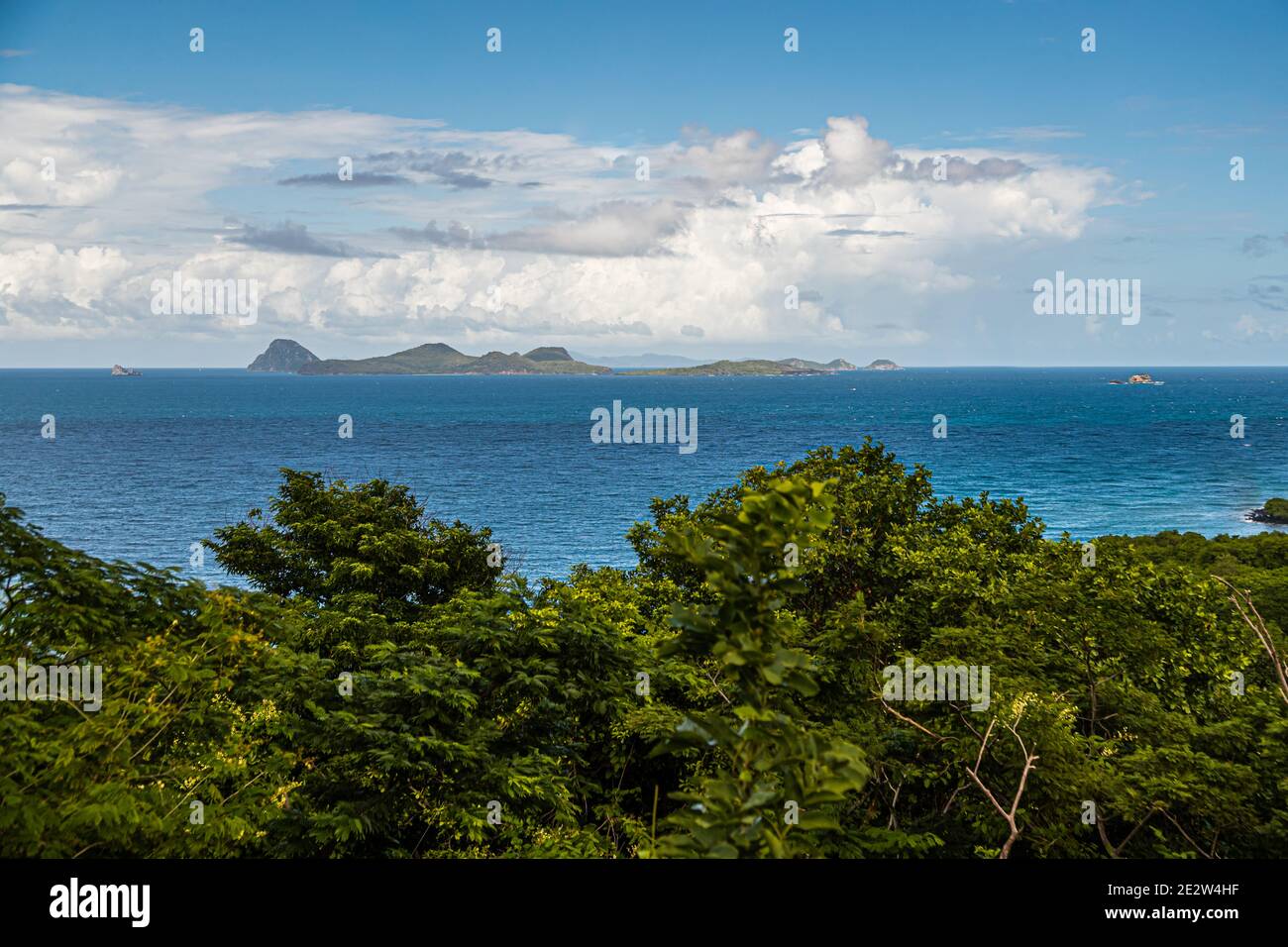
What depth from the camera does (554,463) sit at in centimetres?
10162

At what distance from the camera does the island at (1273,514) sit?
2584 inches

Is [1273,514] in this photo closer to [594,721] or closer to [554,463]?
[554,463]

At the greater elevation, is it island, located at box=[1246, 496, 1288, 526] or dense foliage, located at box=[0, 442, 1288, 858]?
dense foliage, located at box=[0, 442, 1288, 858]

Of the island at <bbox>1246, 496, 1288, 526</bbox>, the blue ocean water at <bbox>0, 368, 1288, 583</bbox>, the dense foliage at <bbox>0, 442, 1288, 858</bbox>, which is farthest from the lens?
the blue ocean water at <bbox>0, 368, 1288, 583</bbox>

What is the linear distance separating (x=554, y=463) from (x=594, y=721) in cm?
9002

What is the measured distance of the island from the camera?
6562cm

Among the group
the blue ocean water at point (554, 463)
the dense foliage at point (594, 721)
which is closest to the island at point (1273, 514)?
the blue ocean water at point (554, 463)

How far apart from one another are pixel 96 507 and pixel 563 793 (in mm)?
75056

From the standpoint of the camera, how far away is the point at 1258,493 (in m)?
81.8

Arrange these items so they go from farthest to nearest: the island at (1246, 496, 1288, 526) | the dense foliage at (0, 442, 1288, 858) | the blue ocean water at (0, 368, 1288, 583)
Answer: the blue ocean water at (0, 368, 1288, 583)
the island at (1246, 496, 1288, 526)
the dense foliage at (0, 442, 1288, 858)

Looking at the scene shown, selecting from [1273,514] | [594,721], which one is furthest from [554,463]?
[594,721]

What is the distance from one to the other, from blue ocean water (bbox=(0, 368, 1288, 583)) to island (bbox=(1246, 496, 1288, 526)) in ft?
4.37

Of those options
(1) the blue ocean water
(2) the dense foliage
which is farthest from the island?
(2) the dense foliage

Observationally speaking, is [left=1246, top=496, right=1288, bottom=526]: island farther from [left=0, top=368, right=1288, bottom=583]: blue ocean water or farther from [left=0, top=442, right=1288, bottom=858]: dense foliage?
[left=0, top=442, right=1288, bottom=858]: dense foliage
